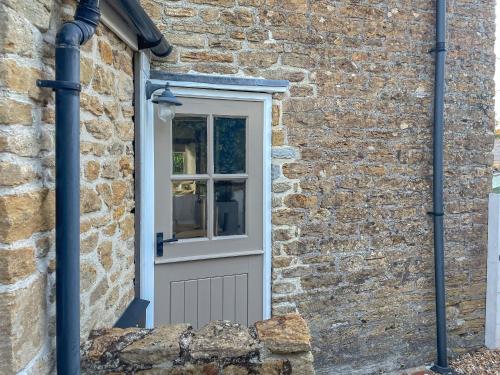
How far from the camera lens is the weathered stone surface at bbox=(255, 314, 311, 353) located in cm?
169

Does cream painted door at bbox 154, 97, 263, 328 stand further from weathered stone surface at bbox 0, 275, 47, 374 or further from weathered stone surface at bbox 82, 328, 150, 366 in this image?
weathered stone surface at bbox 0, 275, 47, 374

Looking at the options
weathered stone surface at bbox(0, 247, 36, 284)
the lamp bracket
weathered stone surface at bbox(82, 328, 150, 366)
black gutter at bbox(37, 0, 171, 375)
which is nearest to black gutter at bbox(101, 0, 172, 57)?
the lamp bracket

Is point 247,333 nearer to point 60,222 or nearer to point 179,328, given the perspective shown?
point 179,328

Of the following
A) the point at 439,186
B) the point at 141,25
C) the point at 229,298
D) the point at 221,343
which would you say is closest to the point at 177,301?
the point at 229,298

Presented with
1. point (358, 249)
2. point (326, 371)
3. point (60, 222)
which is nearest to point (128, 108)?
point (60, 222)

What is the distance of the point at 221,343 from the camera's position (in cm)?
171

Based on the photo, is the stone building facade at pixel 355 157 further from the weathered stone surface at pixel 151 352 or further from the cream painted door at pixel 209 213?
the weathered stone surface at pixel 151 352

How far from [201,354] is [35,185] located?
94 cm

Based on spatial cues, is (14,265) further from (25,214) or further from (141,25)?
(141,25)

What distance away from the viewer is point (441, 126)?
3.77 meters

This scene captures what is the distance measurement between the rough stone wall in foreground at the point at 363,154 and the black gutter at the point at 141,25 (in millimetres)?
214

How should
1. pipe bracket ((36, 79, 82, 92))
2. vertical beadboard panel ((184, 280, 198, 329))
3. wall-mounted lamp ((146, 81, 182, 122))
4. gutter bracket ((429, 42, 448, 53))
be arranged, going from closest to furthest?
pipe bracket ((36, 79, 82, 92)) → wall-mounted lamp ((146, 81, 182, 122)) → vertical beadboard panel ((184, 280, 198, 329)) → gutter bracket ((429, 42, 448, 53))

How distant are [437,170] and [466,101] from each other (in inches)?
33.3

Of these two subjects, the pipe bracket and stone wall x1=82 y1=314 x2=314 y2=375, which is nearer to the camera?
the pipe bracket
